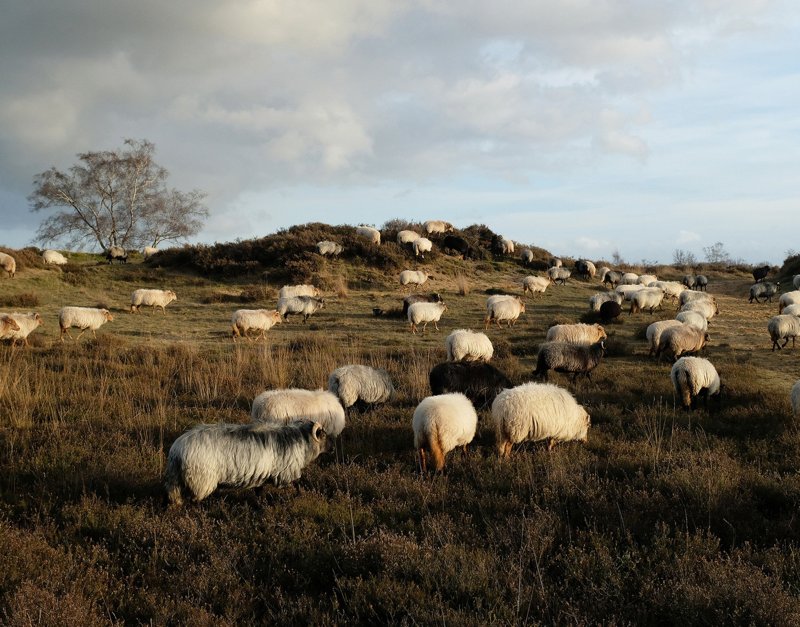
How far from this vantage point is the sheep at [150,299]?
21562mm

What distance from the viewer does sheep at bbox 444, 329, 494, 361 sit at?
12.5 meters

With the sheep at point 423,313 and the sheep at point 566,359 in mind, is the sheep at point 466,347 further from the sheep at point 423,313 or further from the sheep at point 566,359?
the sheep at point 423,313

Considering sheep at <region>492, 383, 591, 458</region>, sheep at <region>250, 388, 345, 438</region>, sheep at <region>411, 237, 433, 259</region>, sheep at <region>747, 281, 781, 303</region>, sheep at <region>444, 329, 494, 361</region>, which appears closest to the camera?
sheep at <region>492, 383, 591, 458</region>

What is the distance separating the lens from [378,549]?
15.0 feet

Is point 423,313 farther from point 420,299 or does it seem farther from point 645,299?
point 645,299

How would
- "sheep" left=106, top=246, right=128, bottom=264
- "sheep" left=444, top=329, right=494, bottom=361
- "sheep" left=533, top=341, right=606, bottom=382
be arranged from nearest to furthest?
"sheep" left=533, top=341, right=606, bottom=382 < "sheep" left=444, top=329, right=494, bottom=361 < "sheep" left=106, top=246, right=128, bottom=264

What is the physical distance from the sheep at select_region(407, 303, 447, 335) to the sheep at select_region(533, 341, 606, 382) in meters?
7.23

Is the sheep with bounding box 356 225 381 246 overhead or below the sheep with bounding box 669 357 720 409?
overhead

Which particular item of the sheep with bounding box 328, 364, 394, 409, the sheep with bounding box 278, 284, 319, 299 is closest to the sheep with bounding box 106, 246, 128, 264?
the sheep with bounding box 278, 284, 319, 299

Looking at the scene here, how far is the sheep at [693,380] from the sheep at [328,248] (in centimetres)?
2147

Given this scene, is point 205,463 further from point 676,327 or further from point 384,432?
point 676,327

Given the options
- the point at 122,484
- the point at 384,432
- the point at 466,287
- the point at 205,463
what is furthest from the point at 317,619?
the point at 466,287

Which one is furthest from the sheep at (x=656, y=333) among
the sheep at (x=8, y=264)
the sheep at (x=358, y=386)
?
the sheep at (x=8, y=264)

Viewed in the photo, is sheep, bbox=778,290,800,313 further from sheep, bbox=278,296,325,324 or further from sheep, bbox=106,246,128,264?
sheep, bbox=106,246,128,264
